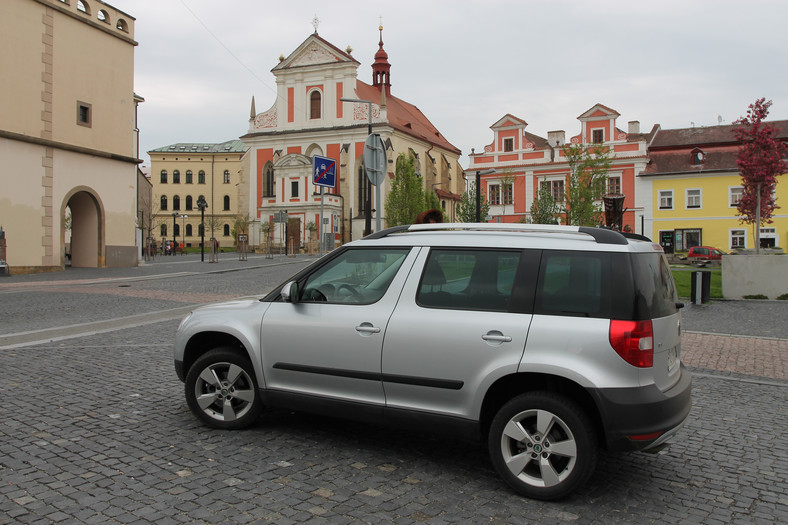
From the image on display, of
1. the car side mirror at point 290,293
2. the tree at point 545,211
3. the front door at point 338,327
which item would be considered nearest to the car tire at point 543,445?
the front door at point 338,327

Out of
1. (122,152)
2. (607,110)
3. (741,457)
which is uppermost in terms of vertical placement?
(607,110)

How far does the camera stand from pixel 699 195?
50.0 meters

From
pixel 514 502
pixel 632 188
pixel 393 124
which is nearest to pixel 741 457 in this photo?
pixel 514 502

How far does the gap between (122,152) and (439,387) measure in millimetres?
30704

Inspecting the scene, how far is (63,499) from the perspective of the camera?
3707mm

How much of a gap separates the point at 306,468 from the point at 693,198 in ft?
172

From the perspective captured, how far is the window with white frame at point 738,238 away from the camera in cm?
4894

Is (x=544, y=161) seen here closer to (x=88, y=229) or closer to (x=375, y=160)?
(x=88, y=229)

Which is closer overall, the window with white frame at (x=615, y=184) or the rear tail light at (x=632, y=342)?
the rear tail light at (x=632, y=342)

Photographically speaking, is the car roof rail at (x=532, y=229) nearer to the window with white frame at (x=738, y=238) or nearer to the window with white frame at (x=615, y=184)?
the window with white frame at (x=615, y=184)

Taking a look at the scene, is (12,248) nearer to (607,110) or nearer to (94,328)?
(94,328)

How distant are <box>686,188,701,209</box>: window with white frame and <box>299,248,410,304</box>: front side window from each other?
169 ft

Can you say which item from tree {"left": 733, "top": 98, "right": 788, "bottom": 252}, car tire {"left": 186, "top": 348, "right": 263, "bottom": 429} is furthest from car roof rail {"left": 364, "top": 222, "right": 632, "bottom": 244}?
tree {"left": 733, "top": 98, "right": 788, "bottom": 252}

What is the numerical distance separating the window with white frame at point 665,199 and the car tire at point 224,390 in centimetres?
5126
